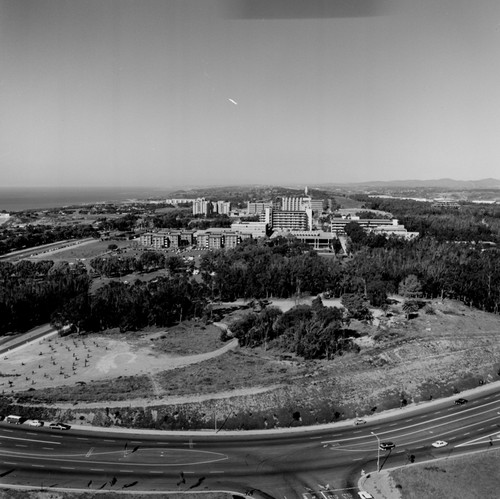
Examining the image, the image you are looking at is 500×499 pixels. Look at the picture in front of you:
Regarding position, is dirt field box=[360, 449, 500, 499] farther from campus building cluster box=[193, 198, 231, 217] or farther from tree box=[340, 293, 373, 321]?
campus building cluster box=[193, 198, 231, 217]

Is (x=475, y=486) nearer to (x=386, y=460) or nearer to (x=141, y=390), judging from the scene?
(x=386, y=460)

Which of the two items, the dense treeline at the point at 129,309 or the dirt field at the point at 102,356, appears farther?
the dense treeline at the point at 129,309

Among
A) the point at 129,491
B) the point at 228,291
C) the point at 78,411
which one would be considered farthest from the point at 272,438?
the point at 228,291

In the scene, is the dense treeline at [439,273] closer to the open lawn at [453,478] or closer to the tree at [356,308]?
the tree at [356,308]

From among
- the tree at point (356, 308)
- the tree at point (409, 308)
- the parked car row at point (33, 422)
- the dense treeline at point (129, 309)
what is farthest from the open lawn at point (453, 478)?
the dense treeline at point (129, 309)

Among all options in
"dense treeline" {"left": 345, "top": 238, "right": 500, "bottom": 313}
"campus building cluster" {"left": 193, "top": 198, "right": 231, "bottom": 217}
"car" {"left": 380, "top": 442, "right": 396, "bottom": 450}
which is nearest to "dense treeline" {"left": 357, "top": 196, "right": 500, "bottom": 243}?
"dense treeline" {"left": 345, "top": 238, "right": 500, "bottom": 313}
